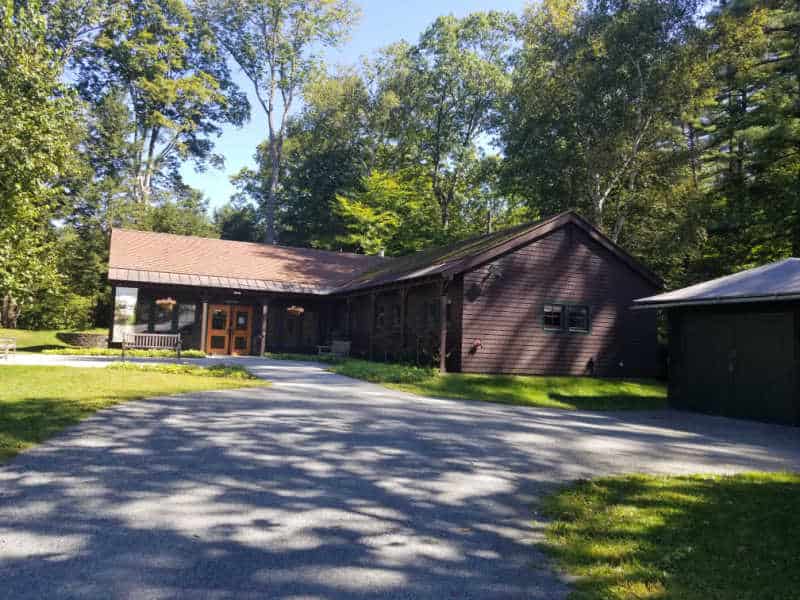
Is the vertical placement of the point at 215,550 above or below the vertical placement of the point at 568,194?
below

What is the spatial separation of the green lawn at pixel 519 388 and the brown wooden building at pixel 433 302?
3.22 feet

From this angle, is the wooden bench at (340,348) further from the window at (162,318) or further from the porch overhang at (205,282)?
the window at (162,318)

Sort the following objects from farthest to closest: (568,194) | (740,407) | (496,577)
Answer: (568,194) < (740,407) < (496,577)

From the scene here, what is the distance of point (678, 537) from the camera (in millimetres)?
4680

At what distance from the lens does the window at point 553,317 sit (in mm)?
19609

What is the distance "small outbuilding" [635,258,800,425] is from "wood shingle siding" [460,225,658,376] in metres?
4.43

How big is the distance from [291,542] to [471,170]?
40.3 m

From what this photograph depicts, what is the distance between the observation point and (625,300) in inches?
826

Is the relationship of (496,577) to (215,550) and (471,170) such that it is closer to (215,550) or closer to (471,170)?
(215,550)

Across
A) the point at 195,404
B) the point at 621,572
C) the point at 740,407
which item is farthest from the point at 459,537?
the point at 740,407

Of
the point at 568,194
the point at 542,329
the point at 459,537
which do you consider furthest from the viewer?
the point at 568,194

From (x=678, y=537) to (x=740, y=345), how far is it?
10573 mm

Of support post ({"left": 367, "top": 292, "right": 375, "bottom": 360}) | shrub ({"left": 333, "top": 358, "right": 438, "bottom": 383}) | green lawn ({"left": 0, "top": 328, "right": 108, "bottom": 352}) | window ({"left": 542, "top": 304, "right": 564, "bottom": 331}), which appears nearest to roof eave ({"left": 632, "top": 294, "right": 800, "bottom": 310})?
window ({"left": 542, "top": 304, "right": 564, "bottom": 331})

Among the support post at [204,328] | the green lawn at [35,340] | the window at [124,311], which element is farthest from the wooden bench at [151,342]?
the green lawn at [35,340]
